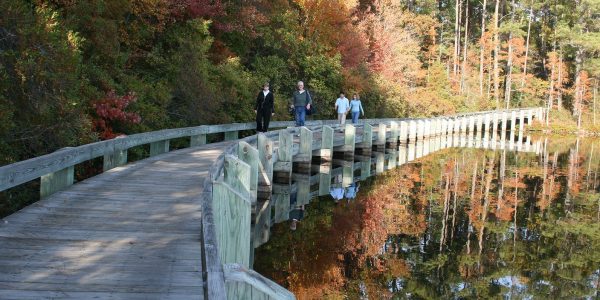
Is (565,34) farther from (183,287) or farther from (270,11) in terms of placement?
(183,287)

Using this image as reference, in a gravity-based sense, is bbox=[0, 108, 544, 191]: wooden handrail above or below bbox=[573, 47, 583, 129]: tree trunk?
below

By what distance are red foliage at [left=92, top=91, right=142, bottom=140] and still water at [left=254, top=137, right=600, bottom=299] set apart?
3795mm

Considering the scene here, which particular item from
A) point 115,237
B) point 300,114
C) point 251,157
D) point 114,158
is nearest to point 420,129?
point 300,114

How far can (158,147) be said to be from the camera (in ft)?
47.0

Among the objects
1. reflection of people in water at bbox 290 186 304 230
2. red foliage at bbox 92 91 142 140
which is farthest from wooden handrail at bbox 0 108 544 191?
reflection of people in water at bbox 290 186 304 230

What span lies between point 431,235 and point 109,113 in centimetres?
716

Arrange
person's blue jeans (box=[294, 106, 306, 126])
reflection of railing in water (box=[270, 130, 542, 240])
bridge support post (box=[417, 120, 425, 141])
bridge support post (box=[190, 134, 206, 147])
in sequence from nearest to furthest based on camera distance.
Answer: reflection of railing in water (box=[270, 130, 542, 240])
bridge support post (box=[190, 134, 206, 147])
person's blue jeans (box=[294, 106, 306, 126])
bridge support post (box=[417, 120, 425, 141])

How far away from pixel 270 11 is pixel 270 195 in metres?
14.6

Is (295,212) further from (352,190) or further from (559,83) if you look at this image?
(559,83)

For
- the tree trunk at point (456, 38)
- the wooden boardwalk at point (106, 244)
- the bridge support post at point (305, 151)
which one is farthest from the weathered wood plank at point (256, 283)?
the tree trunk at point (456, 38)

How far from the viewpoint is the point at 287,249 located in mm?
10422

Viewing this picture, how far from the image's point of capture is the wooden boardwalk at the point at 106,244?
4891 millimetres

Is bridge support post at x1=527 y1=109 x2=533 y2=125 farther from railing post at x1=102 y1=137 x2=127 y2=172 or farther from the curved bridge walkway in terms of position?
railing post at x1=102 y1=137 x2=127 y2=172

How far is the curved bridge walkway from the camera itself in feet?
15.4
